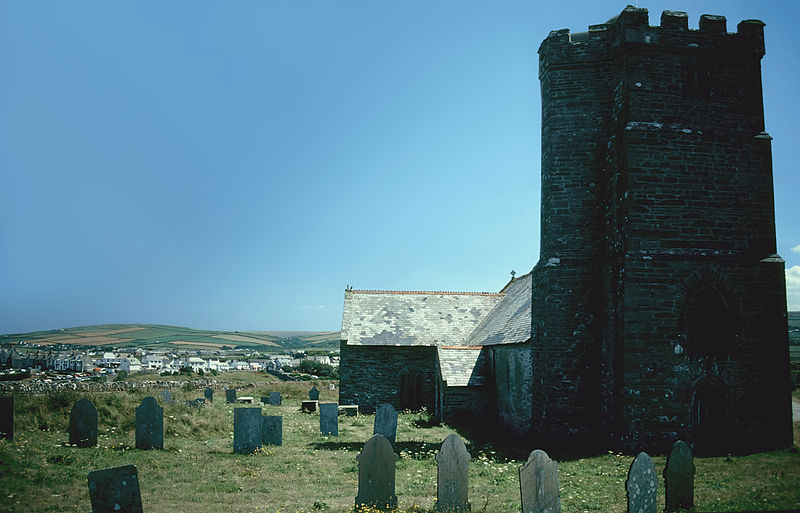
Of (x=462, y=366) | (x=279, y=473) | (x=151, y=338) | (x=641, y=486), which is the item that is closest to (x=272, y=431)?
(x=279, y=473)

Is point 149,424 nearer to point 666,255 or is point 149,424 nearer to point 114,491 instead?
point 114,491

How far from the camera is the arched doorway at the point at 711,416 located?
14414 millimetres

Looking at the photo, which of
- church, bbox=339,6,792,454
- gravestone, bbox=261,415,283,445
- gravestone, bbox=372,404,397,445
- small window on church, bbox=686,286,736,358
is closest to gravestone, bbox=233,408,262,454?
gravestone, bbox=261,415,283,445

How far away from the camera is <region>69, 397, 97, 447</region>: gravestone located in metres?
14.4

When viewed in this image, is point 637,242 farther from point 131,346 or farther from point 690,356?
point 131,346

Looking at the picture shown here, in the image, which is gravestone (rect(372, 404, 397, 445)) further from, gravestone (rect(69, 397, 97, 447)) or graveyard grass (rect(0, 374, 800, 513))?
gravestone (rect(69, 397, 97, 447))

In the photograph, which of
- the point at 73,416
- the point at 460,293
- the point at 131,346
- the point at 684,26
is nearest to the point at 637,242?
the point at 684,26

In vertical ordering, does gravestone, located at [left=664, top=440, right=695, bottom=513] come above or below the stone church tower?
below

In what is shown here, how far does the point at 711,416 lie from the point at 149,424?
1430 centimetres

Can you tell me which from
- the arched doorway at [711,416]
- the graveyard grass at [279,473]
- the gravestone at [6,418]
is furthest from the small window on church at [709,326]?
the gravestone at [6,418]

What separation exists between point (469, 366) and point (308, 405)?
8616 millimetres

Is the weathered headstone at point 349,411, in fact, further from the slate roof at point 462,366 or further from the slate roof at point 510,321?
the slate roof at point 510,321

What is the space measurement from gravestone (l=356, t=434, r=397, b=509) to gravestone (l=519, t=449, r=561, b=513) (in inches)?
84.0

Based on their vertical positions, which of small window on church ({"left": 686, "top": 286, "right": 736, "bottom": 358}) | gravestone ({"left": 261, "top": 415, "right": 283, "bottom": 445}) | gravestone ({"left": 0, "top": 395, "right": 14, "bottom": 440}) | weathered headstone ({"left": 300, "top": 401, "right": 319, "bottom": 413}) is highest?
small window on church ({"left": 686, "top": 286, "right": 736, "bottom": 358})
